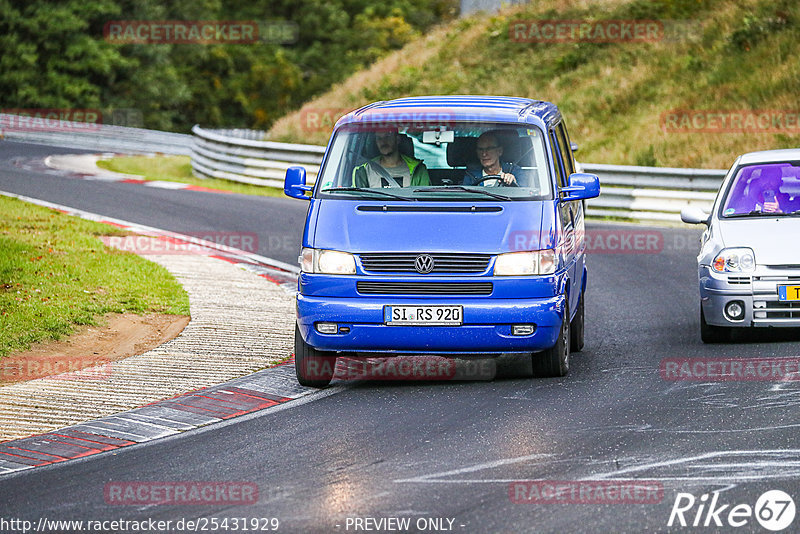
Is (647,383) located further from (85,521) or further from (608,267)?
(608,267)

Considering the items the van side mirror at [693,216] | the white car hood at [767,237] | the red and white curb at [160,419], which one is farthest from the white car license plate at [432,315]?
the van side mirror at [693,216]

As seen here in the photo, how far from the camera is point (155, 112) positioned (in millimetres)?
64625

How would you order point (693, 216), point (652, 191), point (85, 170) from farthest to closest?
point (85, 170)
point (652, 191)
point (693, 216)

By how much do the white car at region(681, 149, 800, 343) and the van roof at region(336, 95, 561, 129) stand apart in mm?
1988

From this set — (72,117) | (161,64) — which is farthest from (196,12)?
(72,117)

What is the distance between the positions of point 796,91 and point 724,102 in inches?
67.1

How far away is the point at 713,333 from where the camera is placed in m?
11.3

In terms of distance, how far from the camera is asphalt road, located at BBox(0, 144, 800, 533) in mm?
6316
